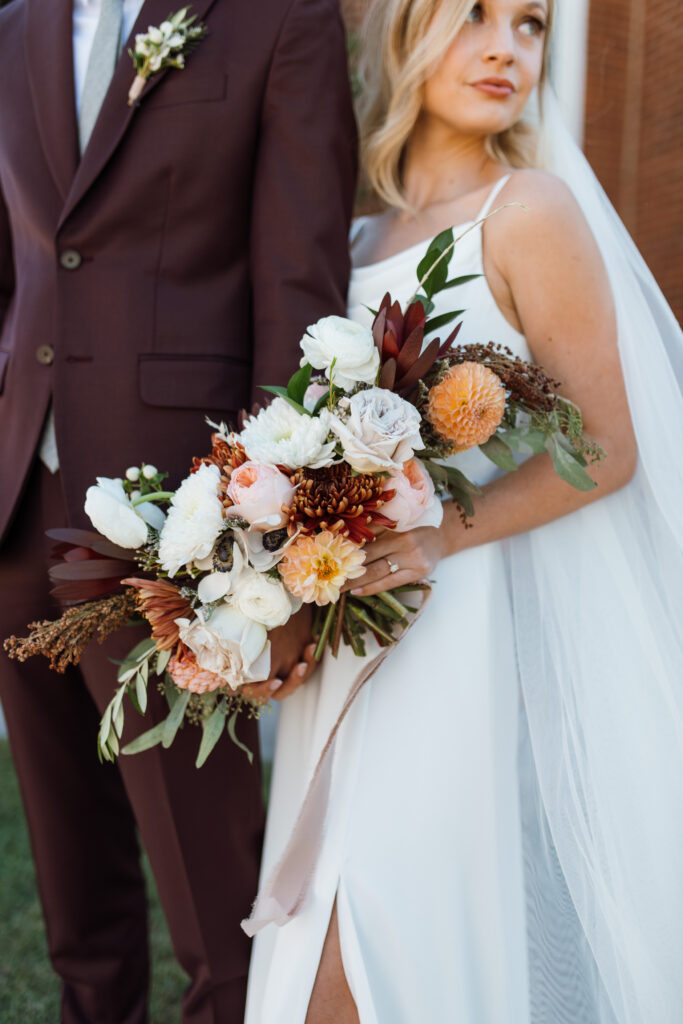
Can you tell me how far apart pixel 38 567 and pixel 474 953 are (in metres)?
1.13

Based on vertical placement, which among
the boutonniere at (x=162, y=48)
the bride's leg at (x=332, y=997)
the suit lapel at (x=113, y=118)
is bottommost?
the bride's leg at (x=332, y=997)

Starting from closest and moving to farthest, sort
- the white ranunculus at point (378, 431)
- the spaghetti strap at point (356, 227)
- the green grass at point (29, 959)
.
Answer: the white ranunculus at point (378, 431), the spaghetti strap at point (356, 227), the green grass at point (29, 959)

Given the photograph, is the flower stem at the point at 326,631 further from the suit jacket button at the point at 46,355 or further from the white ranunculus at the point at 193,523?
the suit jacket button at the point at 46,355

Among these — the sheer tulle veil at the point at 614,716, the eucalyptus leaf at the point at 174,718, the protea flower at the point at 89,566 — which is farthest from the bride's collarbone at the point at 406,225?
the eucalyptus leaf at the point at 174,718

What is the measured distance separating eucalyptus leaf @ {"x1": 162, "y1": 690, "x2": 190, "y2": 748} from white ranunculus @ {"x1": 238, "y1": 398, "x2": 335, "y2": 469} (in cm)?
48

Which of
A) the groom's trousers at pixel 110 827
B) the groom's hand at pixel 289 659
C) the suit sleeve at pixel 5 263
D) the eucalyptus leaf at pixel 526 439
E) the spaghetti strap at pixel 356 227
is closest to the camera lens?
the eucalyptus leaf at pixel 526 439

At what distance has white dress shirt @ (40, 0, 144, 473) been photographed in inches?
74.7

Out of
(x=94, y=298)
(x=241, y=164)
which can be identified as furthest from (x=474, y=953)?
(x=241, y=164)

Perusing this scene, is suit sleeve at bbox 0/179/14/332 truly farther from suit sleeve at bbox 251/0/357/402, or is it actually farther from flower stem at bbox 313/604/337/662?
flower stem at bbox 313/604/337/662

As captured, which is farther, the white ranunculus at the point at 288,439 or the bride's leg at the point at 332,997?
the bride's leg at the point at 332,997

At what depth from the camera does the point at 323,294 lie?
6.04 feet

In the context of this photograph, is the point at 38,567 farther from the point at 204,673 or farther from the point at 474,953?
the point at 474,953

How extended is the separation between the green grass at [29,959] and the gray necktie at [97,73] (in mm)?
2328

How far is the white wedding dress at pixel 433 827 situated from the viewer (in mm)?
1537
